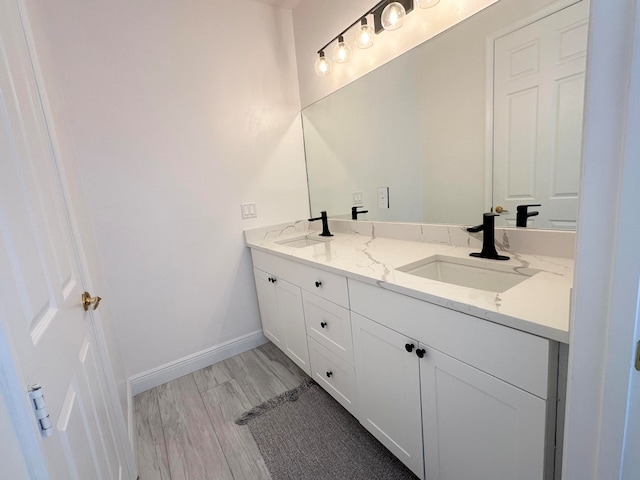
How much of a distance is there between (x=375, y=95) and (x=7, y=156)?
1.78 meters

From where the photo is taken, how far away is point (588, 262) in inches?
17.6

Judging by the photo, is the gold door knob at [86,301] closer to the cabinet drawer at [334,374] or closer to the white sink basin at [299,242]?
the cabinet drawer at [334,374]

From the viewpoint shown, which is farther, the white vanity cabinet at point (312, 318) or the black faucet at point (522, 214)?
the white vanity cabinet at point (312, 318)

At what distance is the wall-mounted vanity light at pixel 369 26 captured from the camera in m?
1.49

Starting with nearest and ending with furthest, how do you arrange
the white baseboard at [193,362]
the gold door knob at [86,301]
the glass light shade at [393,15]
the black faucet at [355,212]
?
the gold door knob at [86,301], the glass light shade at [393,15], the white baseboard at [193,362], the black faucet at [355,212]

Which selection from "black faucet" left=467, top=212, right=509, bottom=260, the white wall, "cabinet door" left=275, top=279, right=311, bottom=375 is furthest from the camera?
"cabinet door" left=275, top=279, right=311, bottom=375

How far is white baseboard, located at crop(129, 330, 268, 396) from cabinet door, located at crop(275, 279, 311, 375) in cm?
43

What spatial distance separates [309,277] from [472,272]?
2.53 ft

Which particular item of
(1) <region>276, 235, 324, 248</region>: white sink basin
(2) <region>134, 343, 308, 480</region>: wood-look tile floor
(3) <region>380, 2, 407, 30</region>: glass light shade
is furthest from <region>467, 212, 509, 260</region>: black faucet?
(2) <region>134, 343, 308, 480</region>: wood-look tile floor

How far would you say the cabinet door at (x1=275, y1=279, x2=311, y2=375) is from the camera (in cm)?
176

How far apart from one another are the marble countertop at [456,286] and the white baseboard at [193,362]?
0.84 meters

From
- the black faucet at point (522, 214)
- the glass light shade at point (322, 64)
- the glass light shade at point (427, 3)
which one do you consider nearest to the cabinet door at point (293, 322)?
the black faucet at point (522, 214)

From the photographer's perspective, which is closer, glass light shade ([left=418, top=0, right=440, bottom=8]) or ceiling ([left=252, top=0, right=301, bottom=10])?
glass light shade ([left=418, top=0, right=440, bottom=8])

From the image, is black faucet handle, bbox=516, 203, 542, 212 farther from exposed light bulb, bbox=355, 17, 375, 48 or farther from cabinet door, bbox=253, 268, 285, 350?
cabinet door, bbox=253, 268, 285, 350
